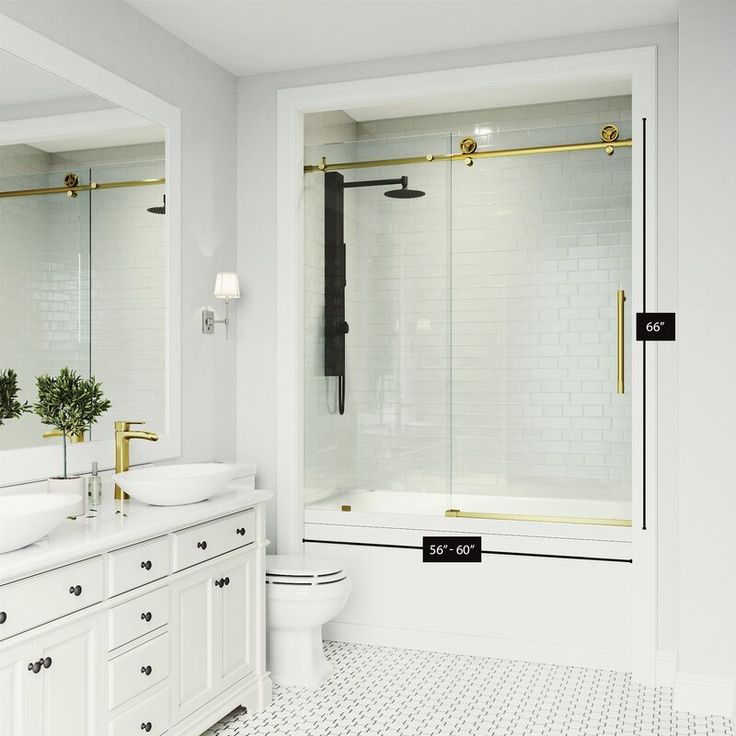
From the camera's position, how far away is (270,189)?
3.97m

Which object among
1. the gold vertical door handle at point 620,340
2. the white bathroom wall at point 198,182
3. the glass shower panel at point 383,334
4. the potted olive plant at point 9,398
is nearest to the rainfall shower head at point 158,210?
the white bathroom wall at point 198,182

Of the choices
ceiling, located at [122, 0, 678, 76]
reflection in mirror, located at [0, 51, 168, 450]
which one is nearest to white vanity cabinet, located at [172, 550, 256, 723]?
reflection in mirror, located at [0, 51, 168, 450]

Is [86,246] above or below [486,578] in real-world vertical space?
above

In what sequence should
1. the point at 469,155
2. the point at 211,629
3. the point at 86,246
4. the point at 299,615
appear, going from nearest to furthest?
the point at 211,629
the point at 86,246
the point at 299,615
the point at 469,155

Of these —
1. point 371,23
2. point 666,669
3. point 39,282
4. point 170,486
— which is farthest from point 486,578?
A: point 371,23

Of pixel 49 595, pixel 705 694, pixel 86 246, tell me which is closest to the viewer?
pixel 49 595

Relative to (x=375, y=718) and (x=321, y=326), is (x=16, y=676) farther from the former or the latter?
(x=321, y=326)

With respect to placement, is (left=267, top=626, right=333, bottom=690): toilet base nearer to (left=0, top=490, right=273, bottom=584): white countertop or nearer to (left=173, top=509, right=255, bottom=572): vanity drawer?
(left=173, top=509, right=255, bottom=572): vanity drawer

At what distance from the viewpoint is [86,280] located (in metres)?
2.93

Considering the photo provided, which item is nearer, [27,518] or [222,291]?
[27,518]

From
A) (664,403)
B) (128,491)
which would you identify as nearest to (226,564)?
(128,491)

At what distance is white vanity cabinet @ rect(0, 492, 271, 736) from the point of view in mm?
2014

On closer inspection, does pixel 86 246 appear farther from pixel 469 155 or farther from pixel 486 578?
pixel 486 578

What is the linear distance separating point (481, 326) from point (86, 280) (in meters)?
2.03
